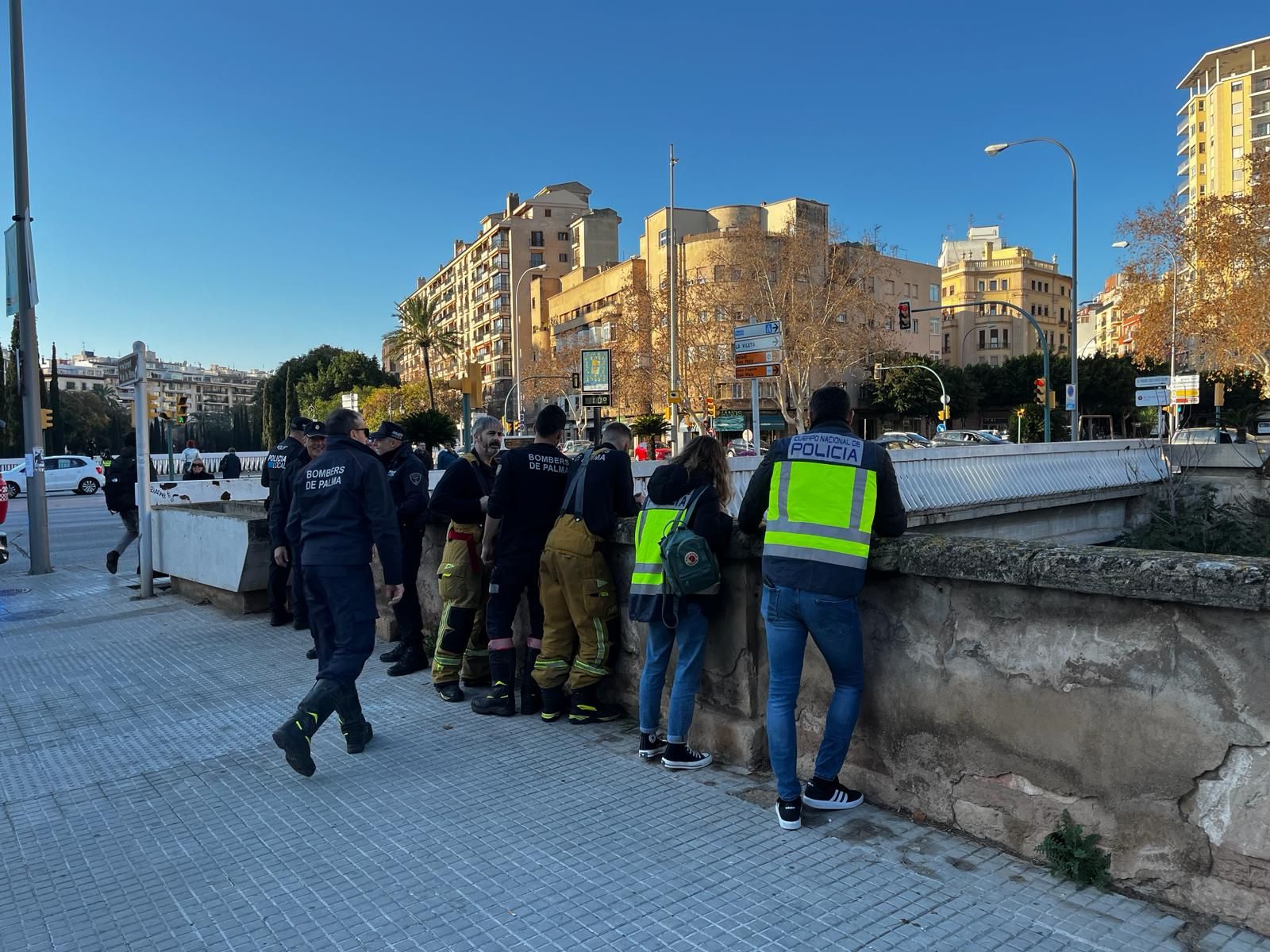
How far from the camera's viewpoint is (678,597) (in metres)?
4.26

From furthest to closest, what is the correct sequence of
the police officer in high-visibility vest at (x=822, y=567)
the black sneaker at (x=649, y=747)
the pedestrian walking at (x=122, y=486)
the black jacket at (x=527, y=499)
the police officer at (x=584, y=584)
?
1. the pedestrian walking at (x=122, y=486)
2. the black jacket at (x=527, y=499)
3. the police officer at (x=584, y=584)
4. the black sneaker at (x=649, y=747)
5. the police officer in high-visibility vest at (x=822, y=567)

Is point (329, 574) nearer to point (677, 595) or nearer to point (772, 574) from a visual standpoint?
point (677, 595)

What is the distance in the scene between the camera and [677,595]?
4.18 meters

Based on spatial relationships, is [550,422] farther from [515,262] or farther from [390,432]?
[515,262]

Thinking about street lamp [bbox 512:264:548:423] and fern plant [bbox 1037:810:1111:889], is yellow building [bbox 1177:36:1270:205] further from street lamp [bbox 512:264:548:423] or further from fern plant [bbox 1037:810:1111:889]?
fern plant [bbox 1037:810:1111:889]

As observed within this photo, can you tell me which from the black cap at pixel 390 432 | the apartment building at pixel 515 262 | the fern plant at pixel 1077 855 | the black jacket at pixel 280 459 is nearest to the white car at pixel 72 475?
the black jacket at pixel 280 459

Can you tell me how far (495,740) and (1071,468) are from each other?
1577 cm

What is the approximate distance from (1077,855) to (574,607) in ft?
8.93

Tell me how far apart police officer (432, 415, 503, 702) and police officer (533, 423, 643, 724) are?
724 mm

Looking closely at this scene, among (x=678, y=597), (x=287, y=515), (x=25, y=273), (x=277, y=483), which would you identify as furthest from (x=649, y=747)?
(x=25, y=273)

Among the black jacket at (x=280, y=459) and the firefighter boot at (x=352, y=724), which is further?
the black jacket at (x=280, y=459)

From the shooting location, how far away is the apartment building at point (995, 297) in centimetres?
10244

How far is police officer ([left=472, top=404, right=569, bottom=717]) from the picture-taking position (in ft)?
17.1

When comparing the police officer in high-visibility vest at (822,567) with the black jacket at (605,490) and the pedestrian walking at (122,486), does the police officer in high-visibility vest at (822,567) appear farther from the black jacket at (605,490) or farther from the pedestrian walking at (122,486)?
the pedestrian walking at (122,486)
